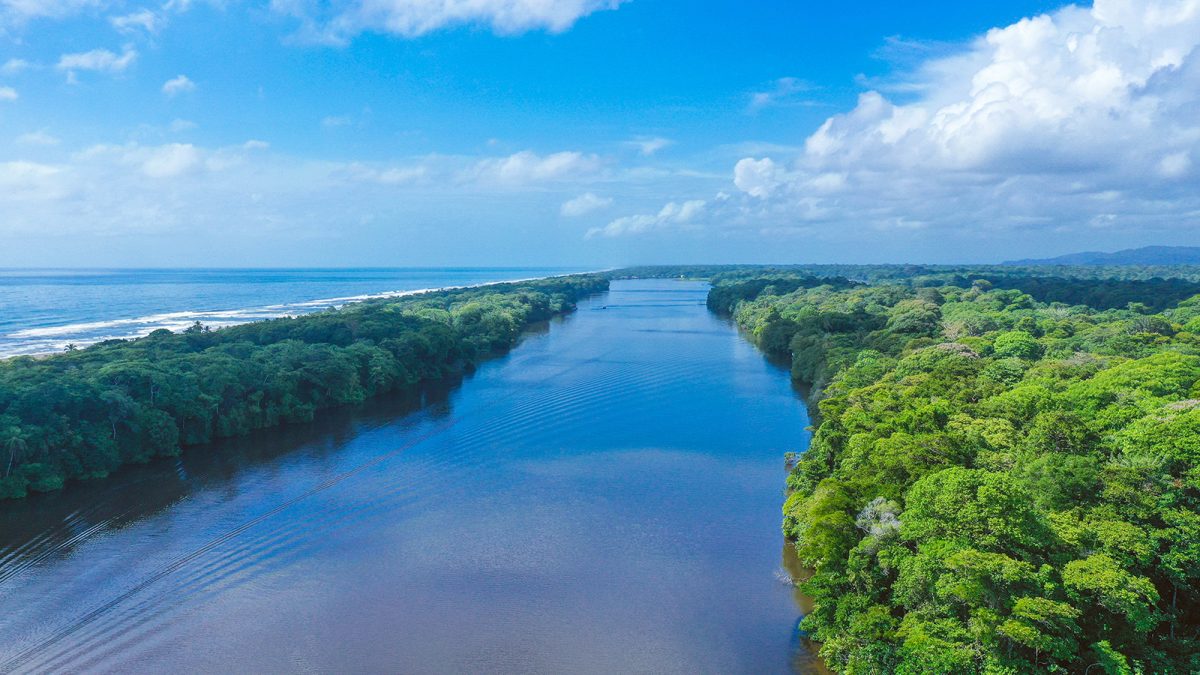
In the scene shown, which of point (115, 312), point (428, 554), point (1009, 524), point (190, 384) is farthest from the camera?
point (115, 312)

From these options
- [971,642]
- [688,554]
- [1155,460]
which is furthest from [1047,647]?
[688,554]

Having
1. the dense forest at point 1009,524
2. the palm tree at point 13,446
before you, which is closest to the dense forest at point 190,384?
the palm tree at point 13,446

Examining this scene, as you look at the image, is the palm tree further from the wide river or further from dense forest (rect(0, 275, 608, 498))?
the wide river

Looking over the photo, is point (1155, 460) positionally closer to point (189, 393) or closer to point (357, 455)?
point (357, 455)

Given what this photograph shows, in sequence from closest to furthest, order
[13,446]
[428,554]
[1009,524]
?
1. [1009,524]
2. [428,554]
3. [13,446]

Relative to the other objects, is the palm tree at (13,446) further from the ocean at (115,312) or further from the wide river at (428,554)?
the ocean at (115,312)

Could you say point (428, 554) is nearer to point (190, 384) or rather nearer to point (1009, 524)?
point (1009, 524)

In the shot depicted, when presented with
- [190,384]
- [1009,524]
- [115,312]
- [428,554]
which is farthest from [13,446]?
[115,312]
